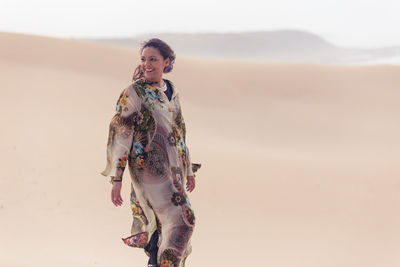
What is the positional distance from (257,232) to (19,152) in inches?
161

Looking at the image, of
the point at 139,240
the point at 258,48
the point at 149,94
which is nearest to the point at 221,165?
the point at 139,240

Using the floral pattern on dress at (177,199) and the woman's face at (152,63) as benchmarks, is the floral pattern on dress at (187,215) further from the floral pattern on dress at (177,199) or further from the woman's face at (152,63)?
the woman's face at (152,63)

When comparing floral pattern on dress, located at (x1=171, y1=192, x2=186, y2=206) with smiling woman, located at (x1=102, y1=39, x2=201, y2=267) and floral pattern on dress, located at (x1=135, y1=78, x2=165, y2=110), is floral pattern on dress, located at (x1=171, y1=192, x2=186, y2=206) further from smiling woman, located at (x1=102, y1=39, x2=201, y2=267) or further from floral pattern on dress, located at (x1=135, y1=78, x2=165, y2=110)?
floral pattern on dress, located at (x1=135, y1=78, x2=165, y2=110)

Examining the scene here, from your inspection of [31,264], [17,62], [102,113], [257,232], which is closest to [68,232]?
[31,264]

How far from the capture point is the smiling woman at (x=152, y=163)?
3.56m

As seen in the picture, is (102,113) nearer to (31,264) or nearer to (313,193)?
(313,193)

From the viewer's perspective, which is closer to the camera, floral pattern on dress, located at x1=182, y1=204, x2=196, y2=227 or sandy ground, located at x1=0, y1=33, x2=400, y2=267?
floral pattern on dress, located at x1=182, y1=204, x2=196, y2=227

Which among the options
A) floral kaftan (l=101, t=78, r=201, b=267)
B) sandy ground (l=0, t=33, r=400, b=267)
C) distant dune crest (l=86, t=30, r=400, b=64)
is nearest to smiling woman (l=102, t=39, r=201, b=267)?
floral kaftan (l=101, t=78, r=201, b=267)

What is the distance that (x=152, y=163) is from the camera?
3568mm

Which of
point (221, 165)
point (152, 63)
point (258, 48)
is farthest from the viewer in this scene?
point (258, 48)

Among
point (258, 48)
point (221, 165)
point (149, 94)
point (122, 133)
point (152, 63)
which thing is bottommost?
point (122, 133)

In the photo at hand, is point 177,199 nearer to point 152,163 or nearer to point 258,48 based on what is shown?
point 152,163

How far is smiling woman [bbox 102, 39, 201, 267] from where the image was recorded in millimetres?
3557

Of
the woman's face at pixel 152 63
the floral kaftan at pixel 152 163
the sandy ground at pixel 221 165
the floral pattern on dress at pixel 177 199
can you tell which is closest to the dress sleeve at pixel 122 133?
the floral kaftan at pixel 152 163
